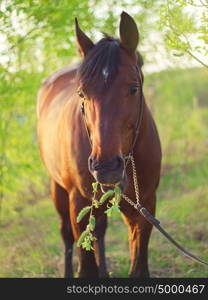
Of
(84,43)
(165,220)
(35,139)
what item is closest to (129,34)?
(84,43)

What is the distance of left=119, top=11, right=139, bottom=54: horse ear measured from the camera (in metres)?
3.53

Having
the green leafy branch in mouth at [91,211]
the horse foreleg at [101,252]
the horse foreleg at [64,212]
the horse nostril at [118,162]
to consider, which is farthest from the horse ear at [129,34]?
the horse foreleg at [64,212]

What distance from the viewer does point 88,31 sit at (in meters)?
6.05

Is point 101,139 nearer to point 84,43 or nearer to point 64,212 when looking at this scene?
point 84,43

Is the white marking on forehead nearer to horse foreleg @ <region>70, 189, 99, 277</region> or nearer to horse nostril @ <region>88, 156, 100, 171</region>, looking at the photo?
horse nostril @ <region>88, 156, 100, 171</region>

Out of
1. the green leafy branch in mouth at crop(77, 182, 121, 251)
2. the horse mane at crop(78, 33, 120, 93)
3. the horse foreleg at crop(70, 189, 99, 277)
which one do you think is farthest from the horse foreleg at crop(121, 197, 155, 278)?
the horse mane at crop(78, 33, 120, 93)

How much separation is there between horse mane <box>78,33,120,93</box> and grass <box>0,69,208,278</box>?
7.27 feet

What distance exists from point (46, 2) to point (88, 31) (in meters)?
0.76

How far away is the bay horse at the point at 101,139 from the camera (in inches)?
127

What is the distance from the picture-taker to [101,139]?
124 inches

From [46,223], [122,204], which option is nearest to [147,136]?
[122,204]

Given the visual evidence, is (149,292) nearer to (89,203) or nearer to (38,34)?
(89,203)

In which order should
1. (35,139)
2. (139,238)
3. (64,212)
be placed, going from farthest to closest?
(35,139), (64,212), (139,238)

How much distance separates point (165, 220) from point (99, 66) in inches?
153
